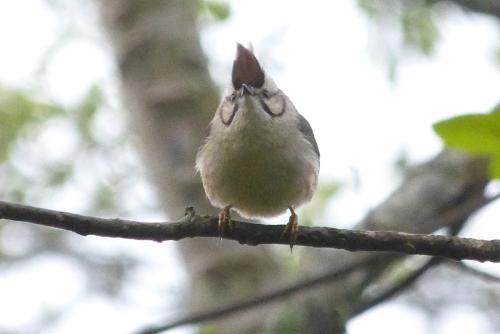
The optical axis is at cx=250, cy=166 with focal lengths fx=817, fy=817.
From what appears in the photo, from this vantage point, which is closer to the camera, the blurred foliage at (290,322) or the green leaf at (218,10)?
the blurred foliage at (290,322)

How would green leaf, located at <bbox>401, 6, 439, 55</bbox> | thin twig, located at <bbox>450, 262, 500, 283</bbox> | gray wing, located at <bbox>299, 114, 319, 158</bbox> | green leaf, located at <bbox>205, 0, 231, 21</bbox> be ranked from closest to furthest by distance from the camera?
1. thin twig, located at <bbox>450, 262, 500, 283</bbox>
2. gray wing, located at <bbox>299, 114, 319, 158</bbox>
3. green leaf, located at <bbox>205, 0, 231, 21</bbox>
4. green leaf, located at <bbox>401, 6, 439, 55</bbox>

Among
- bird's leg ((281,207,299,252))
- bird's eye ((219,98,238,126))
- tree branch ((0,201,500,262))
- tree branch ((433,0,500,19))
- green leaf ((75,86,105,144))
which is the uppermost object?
green leaf ((75,86,105,144))

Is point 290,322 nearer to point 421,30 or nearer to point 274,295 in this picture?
point 274,295

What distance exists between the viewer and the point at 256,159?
3139mm

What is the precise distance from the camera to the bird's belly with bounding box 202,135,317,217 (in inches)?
124

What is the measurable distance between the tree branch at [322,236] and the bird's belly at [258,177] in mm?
647

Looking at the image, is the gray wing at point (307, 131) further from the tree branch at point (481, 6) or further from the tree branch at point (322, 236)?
the tree branch at point (322, 236)

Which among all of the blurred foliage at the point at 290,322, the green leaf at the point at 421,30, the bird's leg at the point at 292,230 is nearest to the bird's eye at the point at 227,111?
the bird's leg at the point at 292,230

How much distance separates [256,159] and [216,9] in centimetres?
194

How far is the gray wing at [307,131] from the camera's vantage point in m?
3.57

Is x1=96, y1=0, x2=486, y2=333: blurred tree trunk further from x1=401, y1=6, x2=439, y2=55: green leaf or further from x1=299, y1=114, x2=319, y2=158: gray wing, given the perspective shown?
x1=401, y1=6, x2=439, y2=55: green leaf

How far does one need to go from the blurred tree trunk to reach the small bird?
0.57m

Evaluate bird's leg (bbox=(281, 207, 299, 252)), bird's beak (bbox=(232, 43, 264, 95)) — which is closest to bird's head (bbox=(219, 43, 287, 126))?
bird's beak (bbox=(232, 43, 264, 95))

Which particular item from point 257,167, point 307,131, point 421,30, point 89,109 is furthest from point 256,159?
point 89,109
